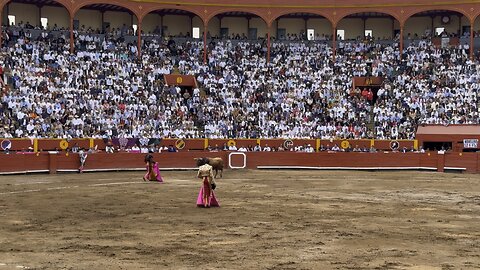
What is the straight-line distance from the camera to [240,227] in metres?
11.1

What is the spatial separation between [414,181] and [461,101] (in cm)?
1355

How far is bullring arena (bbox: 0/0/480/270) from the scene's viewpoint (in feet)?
31.8

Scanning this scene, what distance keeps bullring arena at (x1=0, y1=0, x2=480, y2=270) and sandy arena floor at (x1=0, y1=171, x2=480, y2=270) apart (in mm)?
52

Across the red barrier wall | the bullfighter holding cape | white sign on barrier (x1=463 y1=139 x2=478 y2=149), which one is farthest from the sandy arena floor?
white sign on barrier (x1=463 y1=139 x2=478 y2=149)

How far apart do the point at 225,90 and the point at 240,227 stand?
84.1 ft

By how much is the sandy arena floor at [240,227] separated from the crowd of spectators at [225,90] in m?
11.6

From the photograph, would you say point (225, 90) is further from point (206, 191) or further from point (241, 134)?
point (206, 191)

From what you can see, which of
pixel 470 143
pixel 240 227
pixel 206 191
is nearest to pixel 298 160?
pixel 470 143

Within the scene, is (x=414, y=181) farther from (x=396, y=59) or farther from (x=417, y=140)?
(x=396, y=59)

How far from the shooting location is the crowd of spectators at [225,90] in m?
30.8

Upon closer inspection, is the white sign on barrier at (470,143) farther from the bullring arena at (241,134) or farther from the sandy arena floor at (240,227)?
the sandy arena floor at (240,227)

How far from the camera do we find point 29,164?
2436cm

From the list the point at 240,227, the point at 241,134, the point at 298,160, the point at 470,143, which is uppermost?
the point at 241,134

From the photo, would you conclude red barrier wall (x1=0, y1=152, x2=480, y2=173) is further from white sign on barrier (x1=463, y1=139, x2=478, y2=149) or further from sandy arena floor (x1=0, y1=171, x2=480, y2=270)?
sandy arena floor (x1=0, y1=171, x2=480, y2=270)
